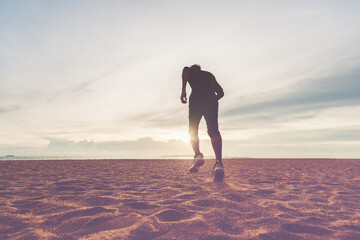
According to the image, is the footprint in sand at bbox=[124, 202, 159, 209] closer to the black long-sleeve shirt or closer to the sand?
the sand

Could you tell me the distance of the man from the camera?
4246 millimetres

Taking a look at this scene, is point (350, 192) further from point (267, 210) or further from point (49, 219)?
point (49, 219)

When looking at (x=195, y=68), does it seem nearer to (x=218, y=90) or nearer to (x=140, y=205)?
(x=218, y=90)

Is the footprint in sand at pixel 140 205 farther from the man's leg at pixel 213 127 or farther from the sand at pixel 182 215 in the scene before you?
the man's leg at pixel 213 127

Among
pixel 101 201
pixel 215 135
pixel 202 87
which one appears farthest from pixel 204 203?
pixel 202 87

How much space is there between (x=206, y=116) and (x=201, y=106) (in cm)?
22

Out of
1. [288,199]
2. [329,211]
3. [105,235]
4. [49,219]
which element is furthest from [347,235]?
[49,219]

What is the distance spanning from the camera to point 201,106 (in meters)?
4.37

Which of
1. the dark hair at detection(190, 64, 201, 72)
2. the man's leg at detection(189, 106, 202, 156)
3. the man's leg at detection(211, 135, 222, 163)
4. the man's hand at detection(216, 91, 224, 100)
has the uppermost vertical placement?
the dark hair at detection(190, 64, 201, 72)

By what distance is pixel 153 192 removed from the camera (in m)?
3.57

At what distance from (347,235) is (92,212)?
2.45 metres

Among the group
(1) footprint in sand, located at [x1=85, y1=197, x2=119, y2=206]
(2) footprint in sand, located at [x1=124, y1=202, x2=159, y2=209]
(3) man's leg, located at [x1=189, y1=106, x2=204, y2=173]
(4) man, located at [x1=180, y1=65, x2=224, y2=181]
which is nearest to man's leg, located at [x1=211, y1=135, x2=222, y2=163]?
(4) man, located at [x1=180, y1=65, x2=224, y2=181]

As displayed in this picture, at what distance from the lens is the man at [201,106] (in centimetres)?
425

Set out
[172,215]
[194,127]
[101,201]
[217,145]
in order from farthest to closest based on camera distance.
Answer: [194,127], [217,145], [101,201], [172,215]
